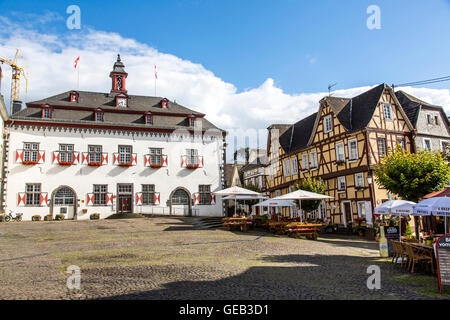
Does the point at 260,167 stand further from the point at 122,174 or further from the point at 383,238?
the point at 383,238

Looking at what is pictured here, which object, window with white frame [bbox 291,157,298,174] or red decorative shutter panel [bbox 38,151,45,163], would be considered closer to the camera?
red decorative shutter panel [bbox 38,151,45,163]

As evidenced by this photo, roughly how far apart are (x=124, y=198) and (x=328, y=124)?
17112mm

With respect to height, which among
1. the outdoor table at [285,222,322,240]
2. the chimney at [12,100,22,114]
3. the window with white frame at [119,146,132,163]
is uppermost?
the chimney at [12,100,22,114]

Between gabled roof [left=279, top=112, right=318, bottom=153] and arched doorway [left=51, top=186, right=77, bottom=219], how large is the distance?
60.6 feet

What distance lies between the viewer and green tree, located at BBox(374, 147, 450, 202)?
16719mm

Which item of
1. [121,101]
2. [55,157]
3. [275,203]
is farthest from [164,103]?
[275,203]

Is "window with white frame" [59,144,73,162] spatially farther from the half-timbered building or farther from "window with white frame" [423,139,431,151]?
"window with white frame" [423,139,431,151]

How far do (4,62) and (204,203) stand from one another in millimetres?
30278

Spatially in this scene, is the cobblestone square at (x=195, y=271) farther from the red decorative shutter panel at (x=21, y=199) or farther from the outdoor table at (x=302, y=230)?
the red decorative shutter panel at (x=21, y=199)

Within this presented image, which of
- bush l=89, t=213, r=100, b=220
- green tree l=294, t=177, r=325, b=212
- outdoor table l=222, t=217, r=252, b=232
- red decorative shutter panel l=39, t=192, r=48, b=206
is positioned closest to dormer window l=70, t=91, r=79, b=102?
red decorative shutter panel l=39, t=192, r=48, b=206

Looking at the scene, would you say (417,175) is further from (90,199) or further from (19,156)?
(19,156)

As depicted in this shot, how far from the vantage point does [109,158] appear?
29.0 metres

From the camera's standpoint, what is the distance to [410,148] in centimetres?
2428
